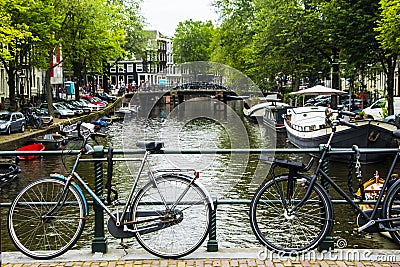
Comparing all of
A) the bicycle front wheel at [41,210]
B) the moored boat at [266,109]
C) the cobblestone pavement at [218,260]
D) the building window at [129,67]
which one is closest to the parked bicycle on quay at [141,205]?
the bicycle front wheel at [41,210]

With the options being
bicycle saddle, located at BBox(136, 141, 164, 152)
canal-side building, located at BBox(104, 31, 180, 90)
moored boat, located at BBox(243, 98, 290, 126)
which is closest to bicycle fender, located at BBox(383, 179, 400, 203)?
bicycle saddle, located at BBox(136, 141, 164, 152)

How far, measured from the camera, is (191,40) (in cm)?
10712

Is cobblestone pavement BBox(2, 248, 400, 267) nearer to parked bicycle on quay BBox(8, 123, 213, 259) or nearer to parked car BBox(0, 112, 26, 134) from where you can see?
parked bicycle on quay BBox(8, 123, 213, 259)

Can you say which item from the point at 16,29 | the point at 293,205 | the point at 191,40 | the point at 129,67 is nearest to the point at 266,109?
the point at 16,29

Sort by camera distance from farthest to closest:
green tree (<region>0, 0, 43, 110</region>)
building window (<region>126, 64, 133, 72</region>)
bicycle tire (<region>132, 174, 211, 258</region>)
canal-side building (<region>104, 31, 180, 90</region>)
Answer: building window (<region>126, 64, 133, 72</region>)
canal-side building (<region>104, 31, 180, 90</region>)
green tree (<region>0, 0, 43, 110</region>)
bicycle tire (<region>132, 174, 211, 258</region>)

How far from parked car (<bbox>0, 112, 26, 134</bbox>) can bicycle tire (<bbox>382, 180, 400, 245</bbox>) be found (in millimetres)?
29267

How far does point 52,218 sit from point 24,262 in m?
0.51

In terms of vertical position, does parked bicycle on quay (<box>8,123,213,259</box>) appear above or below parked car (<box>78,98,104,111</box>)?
below

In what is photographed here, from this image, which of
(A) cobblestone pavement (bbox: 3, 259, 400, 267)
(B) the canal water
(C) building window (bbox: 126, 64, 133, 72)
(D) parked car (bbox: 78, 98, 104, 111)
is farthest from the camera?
(C) building window (bbox: 126, 64, 133, 72)

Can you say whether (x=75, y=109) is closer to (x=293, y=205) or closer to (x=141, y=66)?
(x=293, y=205)

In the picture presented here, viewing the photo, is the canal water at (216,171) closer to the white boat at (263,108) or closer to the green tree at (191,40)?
the white boat at (263,108)

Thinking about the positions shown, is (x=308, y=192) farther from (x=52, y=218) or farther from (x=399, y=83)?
(x=399, y=83)

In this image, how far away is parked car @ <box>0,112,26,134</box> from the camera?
32.4m

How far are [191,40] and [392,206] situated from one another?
10298 cm
